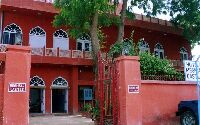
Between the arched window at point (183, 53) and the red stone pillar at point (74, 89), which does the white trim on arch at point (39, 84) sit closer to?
the red stone pillar at point (74, 89)

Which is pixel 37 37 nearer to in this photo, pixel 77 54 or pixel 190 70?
pixel 77 54

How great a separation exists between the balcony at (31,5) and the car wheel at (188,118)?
13863 millimetres

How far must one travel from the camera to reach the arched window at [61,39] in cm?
2376

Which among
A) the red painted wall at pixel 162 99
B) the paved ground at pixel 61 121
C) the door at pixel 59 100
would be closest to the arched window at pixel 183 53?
the door at pixel 59 100

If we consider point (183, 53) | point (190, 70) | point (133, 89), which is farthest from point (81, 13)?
point (183, 53)

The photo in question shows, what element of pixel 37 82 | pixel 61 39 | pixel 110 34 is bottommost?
pixel 37 82

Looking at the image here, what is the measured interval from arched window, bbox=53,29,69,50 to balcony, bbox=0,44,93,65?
1229mm

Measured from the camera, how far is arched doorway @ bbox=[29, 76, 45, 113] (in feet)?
73.8

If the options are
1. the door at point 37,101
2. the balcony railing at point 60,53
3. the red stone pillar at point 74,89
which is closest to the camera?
the balcony railing at point 60,53

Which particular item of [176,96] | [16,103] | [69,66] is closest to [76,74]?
[69,66]

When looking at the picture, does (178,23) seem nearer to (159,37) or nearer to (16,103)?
(159,37)

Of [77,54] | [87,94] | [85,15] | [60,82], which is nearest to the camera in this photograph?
[85,15]

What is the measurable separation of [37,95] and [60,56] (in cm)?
328

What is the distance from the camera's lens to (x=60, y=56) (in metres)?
22.5
